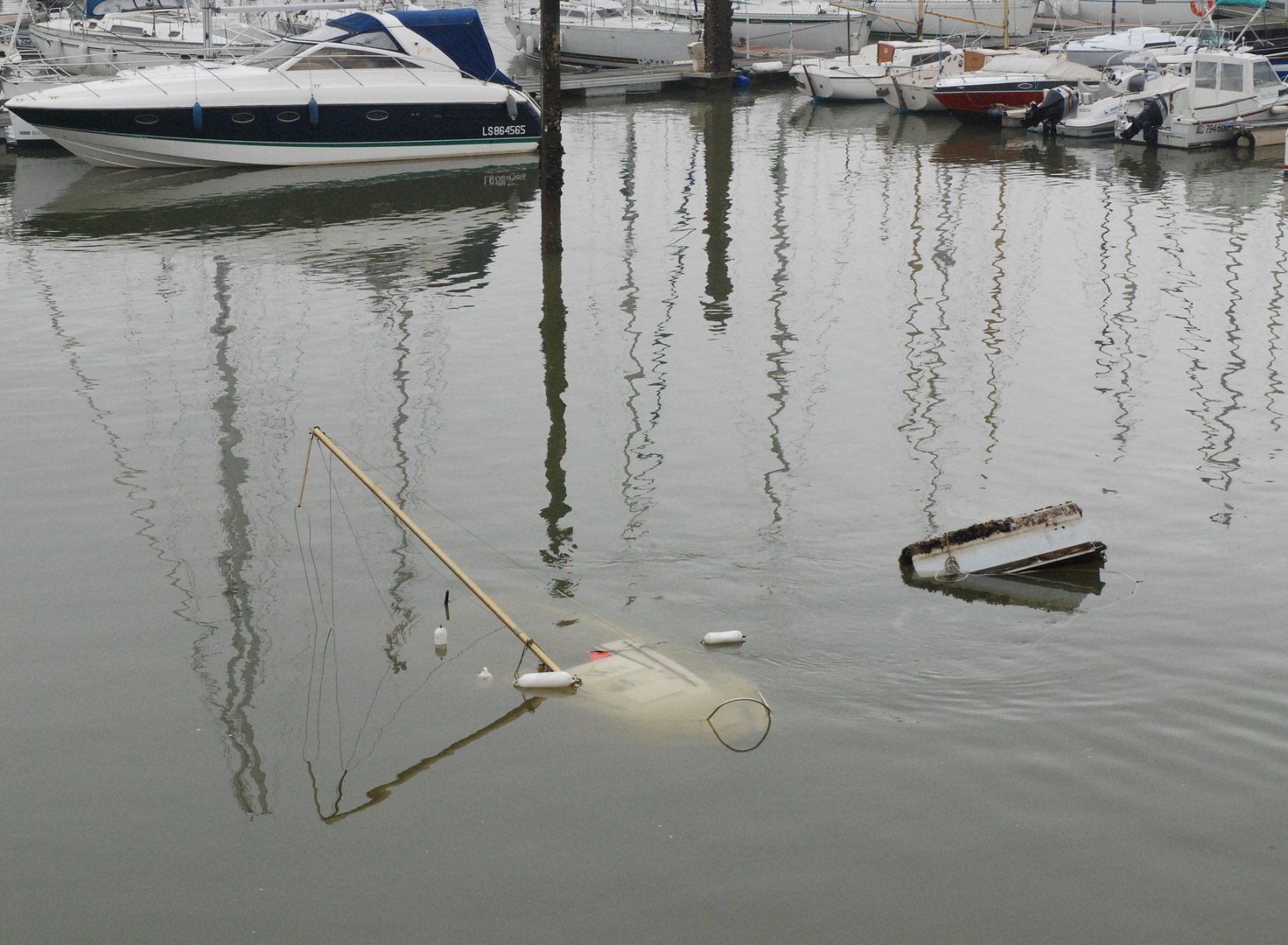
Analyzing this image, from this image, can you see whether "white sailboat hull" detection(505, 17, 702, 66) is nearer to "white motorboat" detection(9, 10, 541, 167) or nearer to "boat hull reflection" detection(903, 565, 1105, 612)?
"white motorboat" detection(9, 10, 541, 167)

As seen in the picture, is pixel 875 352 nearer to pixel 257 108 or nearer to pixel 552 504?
pixel 552 504

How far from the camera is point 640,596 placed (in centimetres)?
1032

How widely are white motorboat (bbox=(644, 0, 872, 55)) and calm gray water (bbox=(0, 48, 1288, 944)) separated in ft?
92.1

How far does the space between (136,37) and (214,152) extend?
11.7 meters

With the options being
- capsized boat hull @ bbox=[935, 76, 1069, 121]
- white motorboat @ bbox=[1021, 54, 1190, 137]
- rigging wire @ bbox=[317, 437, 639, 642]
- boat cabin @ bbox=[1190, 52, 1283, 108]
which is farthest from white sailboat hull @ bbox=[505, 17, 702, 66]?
rigging wire @ bbox=[317, 437, 639, 642]

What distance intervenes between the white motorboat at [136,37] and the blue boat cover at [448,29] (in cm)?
397

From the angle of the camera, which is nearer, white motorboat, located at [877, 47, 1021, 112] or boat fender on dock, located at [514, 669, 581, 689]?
boat fender on dock, located at [514, 669, 581, 689]

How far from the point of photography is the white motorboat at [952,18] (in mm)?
49562

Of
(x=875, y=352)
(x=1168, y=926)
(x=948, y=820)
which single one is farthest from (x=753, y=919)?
(x=875, y=352)

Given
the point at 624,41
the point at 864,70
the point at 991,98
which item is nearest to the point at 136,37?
the point at 624,41

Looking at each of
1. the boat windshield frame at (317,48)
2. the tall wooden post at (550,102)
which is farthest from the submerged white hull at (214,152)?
the tall wooden post at (550,102)

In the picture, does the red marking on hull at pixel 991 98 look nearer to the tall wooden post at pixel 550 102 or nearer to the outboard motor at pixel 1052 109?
the outboard motor at pixel 1052 109

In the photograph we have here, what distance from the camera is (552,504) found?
39.5 ft

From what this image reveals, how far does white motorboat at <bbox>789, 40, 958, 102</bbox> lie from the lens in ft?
128
